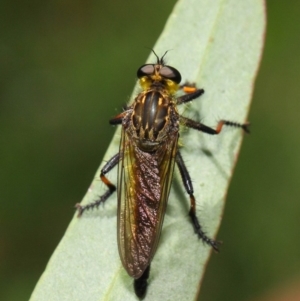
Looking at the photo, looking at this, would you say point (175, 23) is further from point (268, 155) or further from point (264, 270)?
point (264, 270)

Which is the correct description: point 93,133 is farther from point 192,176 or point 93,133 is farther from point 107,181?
point 192,176

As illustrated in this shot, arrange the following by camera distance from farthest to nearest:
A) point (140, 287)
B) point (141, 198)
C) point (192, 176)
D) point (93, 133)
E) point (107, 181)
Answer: point (93, 133) < point (107, 181) < point (192, 176) < point (141, 198) < point (140, 287)

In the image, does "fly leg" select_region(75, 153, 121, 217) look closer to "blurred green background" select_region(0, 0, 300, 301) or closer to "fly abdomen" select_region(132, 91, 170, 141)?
"fly abdomen" select_region(132, 91, 170, 141)

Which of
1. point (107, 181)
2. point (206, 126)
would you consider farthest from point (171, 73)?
point (107, 181)

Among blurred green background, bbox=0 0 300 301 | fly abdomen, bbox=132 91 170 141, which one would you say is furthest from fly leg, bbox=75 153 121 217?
blurred green background, bbox=0 0 300 301

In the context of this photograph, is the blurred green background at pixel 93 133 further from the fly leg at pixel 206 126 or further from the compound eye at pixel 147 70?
the compound eye at pixel 147 70

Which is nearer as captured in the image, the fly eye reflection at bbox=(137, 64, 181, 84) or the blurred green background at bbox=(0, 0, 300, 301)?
the fly eye reflection at bbox=(137, 64, 181, 84)

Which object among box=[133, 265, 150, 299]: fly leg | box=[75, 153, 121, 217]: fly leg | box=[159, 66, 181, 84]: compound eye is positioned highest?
box=[159, 66, 181, 84]: compound eye

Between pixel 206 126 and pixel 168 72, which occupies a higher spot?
pixel 168 72
